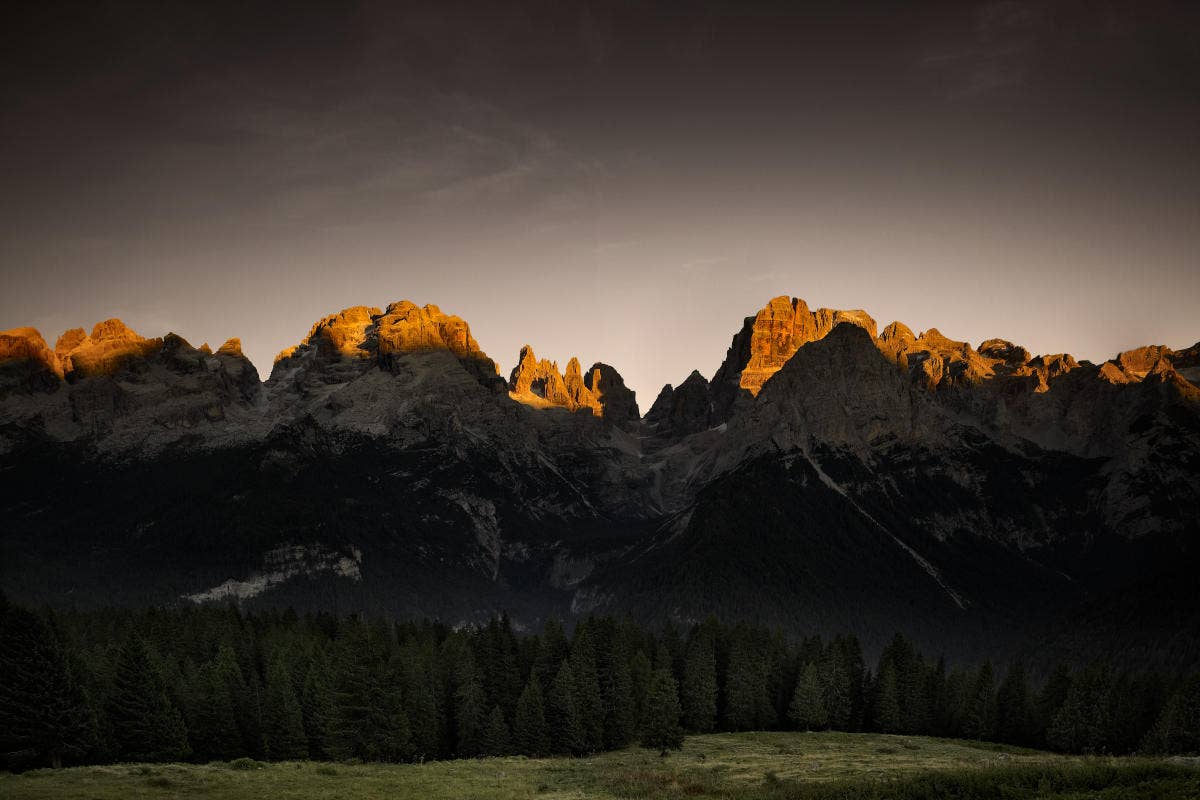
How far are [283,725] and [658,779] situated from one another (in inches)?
1742

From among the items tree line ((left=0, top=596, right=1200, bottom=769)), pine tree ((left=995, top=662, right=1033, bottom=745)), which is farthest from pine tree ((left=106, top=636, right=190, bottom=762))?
pine tree ((left=995, top=662, right=1033, bottom=745))

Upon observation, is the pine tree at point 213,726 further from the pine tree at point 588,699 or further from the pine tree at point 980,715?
the pine tree at point 980,715

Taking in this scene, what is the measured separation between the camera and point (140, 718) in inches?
3172

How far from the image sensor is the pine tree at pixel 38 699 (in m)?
67.8

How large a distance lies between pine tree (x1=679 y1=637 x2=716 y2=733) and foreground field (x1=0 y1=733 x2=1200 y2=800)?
25.3m

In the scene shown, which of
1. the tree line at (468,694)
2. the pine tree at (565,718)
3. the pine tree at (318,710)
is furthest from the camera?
the pine tree at (565,718)

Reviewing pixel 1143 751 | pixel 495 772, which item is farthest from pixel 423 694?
pixel 1143 751

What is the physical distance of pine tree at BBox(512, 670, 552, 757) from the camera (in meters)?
97.8

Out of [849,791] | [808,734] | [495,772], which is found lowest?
[808,734]

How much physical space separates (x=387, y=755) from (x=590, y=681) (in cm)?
2508

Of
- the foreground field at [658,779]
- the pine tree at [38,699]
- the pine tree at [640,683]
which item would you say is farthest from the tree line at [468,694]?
the foreground field at [658,779]

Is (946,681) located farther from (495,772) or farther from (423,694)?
(495,772)

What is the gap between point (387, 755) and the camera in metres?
91.6

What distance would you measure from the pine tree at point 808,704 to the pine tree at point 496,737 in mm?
44350
